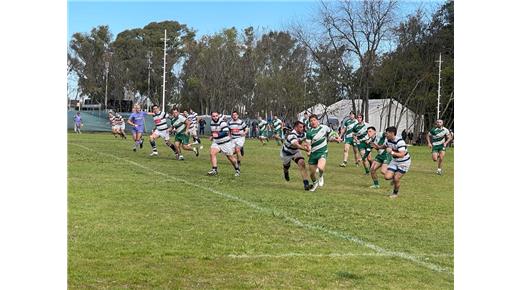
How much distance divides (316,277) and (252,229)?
7.40 ft

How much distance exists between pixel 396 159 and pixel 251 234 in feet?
17.2

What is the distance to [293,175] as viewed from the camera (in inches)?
608

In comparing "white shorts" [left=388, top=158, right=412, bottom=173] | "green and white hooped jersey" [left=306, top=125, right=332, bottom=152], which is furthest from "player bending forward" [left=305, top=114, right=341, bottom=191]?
"white shorts" [left=388, top=158, right=412, bottom=173]

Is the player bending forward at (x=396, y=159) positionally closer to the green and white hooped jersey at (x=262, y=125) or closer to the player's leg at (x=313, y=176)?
the player's leg at (x=313, y=176)

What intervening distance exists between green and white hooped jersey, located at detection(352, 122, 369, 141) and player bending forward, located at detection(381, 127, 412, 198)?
4699 millimetres

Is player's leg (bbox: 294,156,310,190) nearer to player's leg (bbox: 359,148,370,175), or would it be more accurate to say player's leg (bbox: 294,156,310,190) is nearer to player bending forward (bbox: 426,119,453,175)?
player's leg (bbox: 359,148,370,175)

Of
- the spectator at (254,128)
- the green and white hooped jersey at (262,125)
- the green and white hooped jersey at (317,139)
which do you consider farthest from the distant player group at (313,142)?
the spectator at (254,128)

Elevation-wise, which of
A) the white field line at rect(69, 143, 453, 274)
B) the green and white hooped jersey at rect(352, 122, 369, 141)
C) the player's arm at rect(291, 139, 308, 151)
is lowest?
the white field line at rect(69, 143, 453, 274)

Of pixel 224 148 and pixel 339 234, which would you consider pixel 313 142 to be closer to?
pixel 224 148

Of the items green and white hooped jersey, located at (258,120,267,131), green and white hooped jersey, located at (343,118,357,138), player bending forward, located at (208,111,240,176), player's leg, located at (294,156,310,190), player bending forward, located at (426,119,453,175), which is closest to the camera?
player's leg, located at (294,156,310,190)

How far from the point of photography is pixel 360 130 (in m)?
16.8

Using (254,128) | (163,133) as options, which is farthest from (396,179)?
(254,128)

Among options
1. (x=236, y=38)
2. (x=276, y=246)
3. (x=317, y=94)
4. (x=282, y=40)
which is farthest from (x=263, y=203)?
(x=317, y=94)

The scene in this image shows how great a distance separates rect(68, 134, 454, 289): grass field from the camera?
5488 millimetres
